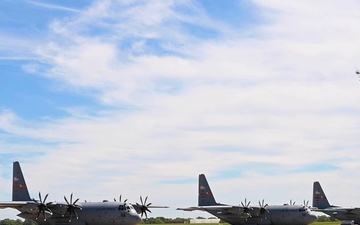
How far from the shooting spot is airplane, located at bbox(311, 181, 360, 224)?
428 ft

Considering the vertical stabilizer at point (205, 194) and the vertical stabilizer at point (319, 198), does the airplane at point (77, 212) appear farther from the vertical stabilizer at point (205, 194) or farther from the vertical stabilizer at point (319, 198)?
the vertical stabilizer at point (319, 198)

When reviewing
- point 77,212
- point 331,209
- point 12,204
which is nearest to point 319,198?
point 331,209

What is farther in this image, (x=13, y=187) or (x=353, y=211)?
(x=353, y=211)

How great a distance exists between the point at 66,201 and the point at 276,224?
41737 millimetres

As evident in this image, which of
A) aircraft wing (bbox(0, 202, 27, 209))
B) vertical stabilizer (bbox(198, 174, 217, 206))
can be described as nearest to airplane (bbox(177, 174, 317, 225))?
vertical stabilizer (bbox(198, 174, 217, 206))

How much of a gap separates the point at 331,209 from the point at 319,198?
7.25 meters

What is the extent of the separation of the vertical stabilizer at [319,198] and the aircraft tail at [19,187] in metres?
73.6

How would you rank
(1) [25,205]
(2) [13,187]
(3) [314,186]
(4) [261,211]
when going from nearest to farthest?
(1) [25,205] → (2) [13,187] → (4) [261,211] → (3) [314,186]

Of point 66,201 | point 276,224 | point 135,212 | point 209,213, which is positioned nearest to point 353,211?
point 276,224

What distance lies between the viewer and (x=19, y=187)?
322 ft

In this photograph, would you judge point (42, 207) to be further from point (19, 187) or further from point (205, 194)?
point (205, 194)

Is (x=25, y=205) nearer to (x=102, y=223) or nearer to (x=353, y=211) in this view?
(x=102, y=223)

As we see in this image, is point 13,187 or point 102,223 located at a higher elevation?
point 13,187

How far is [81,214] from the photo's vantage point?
305 ft
